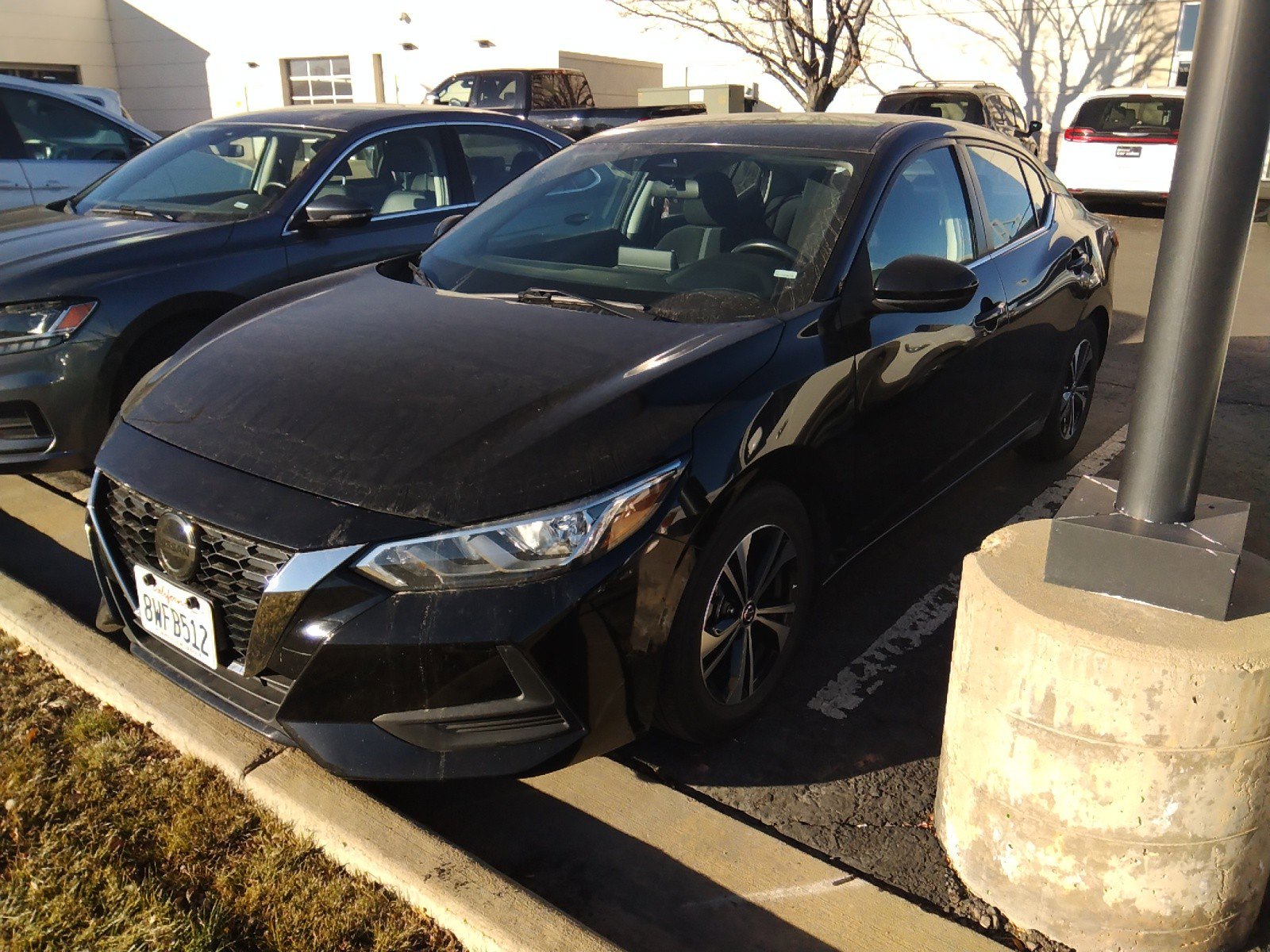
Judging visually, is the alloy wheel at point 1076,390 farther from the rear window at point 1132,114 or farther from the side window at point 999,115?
the rear window at point 1132,114

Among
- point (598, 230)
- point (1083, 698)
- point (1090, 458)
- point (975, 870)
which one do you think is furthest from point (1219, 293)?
point (1090, 458)

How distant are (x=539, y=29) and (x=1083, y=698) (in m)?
25.3

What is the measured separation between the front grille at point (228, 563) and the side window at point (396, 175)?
2924 millimetres

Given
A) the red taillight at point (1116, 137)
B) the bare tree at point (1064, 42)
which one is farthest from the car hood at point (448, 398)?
the bare tree at point (1064, 42)

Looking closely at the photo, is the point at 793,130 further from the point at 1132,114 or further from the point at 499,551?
the point at 1132,114

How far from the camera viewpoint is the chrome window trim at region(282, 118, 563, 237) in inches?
201

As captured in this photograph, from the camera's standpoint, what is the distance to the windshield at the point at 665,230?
3.32 m

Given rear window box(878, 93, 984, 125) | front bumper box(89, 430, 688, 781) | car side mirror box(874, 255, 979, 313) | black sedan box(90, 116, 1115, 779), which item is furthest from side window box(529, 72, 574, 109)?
front bumper box(89, 430, 688, 781)

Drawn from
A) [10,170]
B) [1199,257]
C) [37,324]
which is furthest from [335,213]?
[10,170]

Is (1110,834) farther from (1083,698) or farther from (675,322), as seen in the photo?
(675,322)

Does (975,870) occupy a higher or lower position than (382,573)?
lower

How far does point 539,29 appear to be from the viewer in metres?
24.9

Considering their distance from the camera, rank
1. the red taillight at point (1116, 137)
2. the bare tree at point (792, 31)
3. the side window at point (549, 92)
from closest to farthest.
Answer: the red taillight at point (1116, 137) < the side window at point (549, 92) < the bare tree at point (792, 31)

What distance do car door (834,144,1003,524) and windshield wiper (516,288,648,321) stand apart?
0.66m
